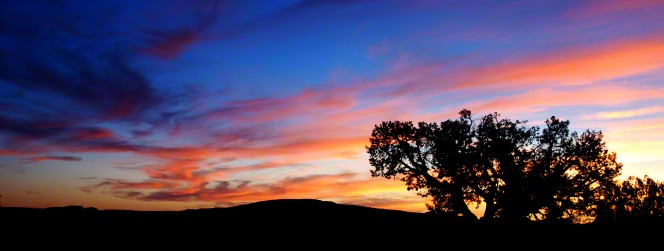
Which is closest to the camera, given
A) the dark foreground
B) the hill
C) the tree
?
the dark foreground

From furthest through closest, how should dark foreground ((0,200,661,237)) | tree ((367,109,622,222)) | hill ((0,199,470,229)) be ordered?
1. tree ((367,109,622,222))
2. hill ((0,199,470,229))
3. dark foreground ((0,200,661,237))

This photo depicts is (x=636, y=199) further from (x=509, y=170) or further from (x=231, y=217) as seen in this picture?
(x=231, y=217)

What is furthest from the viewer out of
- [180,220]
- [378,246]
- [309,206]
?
[309,206]

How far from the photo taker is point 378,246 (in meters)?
8.45

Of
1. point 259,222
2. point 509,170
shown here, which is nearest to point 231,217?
point 259,222

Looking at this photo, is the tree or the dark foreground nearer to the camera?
the dark foreground

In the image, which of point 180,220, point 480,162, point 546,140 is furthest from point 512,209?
point 180,220

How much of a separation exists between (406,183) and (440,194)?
2774mm

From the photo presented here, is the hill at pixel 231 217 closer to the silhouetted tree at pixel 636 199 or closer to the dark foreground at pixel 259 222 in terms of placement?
the dark foreground at pixel 259 222

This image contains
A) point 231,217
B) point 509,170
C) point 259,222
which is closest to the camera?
point 259,222

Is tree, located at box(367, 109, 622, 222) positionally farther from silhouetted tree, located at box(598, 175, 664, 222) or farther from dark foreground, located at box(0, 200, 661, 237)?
dark foreground, located at box(0, 200, 661, 237)

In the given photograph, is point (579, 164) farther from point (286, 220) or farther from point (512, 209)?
point (286, 220)

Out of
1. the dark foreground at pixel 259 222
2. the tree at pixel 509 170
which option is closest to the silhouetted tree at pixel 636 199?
the tree at pixel 509 170

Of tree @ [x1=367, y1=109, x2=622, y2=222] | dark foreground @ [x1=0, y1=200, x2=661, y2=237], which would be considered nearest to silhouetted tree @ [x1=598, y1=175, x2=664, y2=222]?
tree @ [x1=367, y1=109, x2=622, y2=222]
